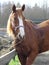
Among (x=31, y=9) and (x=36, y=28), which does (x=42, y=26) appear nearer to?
(x=36, y=28)

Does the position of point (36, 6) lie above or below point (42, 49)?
below

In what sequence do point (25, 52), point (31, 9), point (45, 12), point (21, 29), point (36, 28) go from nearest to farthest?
point (21, 29), point (25, 52), point (36, 28), point (31, 9), point (45, 12)

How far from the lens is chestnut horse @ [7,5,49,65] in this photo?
7.04m

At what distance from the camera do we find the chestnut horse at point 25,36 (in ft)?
23.1

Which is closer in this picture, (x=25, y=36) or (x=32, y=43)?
(x=25, y=36)

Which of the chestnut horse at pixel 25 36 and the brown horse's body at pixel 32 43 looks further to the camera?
the brown horse's body at pixel 32 43

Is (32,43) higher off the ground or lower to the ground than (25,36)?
lower

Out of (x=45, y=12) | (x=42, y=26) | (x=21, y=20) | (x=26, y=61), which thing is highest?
(x=21, y=20)

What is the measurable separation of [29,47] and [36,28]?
1.01m

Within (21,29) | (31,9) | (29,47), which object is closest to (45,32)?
(29,47)

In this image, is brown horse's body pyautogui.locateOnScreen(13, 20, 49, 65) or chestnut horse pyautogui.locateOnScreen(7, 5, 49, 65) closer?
chestnut horse pyautogui.locateOnScreen(7, 5, 49, 65)

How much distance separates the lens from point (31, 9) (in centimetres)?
2653

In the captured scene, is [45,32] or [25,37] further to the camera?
[45,32]

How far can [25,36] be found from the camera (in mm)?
7418
